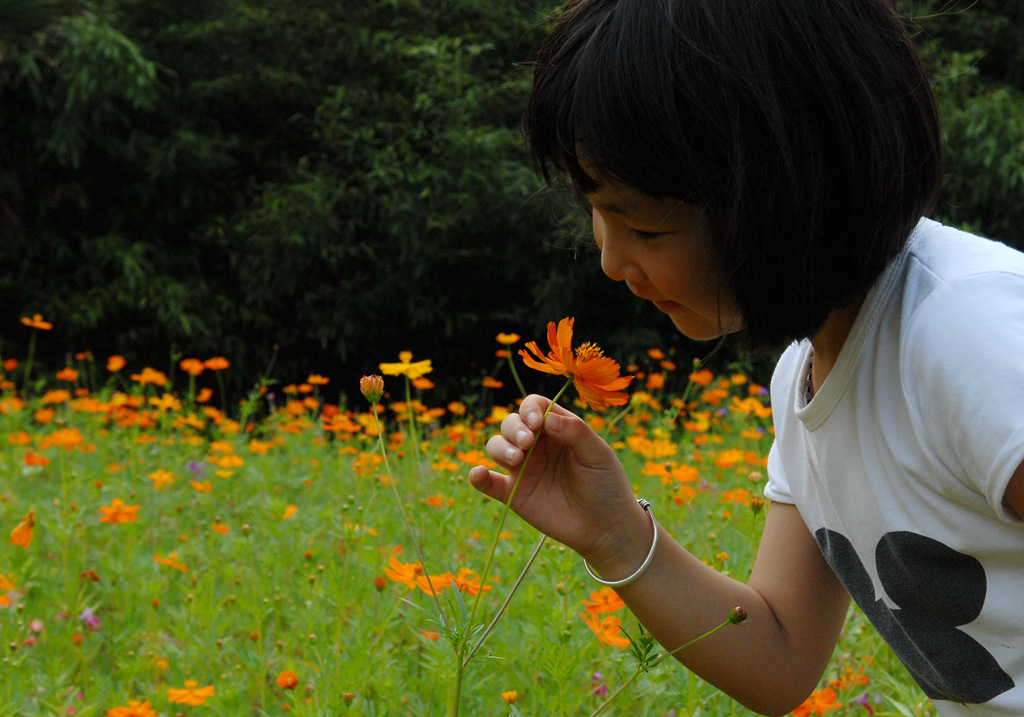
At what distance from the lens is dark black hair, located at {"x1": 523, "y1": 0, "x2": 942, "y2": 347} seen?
27.8 inches

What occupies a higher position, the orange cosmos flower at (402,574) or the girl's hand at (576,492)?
the girl's hand at (576,492)

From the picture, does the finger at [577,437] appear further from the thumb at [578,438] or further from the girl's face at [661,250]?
the girl's face at [661,250]

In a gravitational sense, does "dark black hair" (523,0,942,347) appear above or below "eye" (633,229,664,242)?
above

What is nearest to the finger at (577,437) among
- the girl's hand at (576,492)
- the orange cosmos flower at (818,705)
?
the girl's hand at (576,492)

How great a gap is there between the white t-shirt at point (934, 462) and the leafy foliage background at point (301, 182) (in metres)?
4.31

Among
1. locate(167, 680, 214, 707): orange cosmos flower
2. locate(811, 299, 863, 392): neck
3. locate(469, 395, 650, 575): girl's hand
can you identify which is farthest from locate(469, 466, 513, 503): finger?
locate(167, 680, 214, 707): orange cosmos flower

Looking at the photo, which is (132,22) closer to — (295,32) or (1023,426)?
(295,32)

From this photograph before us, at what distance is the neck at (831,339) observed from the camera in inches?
32.3

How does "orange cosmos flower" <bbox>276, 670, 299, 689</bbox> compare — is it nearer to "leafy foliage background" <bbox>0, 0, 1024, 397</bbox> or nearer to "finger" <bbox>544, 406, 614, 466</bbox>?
"finger" <bbox>544, 406, 614, 466</bbox>

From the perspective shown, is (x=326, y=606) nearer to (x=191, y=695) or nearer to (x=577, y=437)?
(x=191, y=695)

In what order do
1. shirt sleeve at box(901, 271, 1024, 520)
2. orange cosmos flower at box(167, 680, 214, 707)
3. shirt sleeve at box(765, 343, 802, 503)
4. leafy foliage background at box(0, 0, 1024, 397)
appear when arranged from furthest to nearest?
leafy foliage background at box(0, 0, 1024, 397), orange cosmos flower at box(167, 680, 214, 707), shirt sleeve at box(765, 343, 802, 503), shirt sleeve at box(901, 271, 1024, 520)

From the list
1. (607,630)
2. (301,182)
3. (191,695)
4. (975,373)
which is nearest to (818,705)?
(607,630)

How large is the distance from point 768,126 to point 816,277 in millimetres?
135

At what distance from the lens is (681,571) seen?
2.73ft
